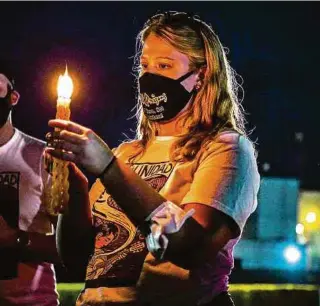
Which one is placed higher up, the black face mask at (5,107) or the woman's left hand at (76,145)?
the woman's left hand at (76,145)

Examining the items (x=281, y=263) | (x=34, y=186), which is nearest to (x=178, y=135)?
(x=34, y=186)

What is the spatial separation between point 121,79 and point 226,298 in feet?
54.1

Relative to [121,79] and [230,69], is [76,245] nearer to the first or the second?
[230,69]

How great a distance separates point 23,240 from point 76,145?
1.98m

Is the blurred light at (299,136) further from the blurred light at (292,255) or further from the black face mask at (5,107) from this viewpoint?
the black face mask at (5,107)

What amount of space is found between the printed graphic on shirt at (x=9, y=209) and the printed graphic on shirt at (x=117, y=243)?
4.47 feet

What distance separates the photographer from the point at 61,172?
2.67 metres

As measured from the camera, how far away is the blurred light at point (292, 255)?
35656mm

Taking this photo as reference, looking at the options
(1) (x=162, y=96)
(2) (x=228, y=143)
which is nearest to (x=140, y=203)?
(2) (x=228, y=143)

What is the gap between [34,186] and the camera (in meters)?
4.51

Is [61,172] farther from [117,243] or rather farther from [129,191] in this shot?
[117,243]

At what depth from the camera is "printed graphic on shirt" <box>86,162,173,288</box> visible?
289 cm

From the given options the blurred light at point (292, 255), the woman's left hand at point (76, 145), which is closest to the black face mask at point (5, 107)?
the woman's left hand at point (76, 145)

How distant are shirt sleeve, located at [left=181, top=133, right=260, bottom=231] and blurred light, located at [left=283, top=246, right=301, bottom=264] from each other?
33.4 m
